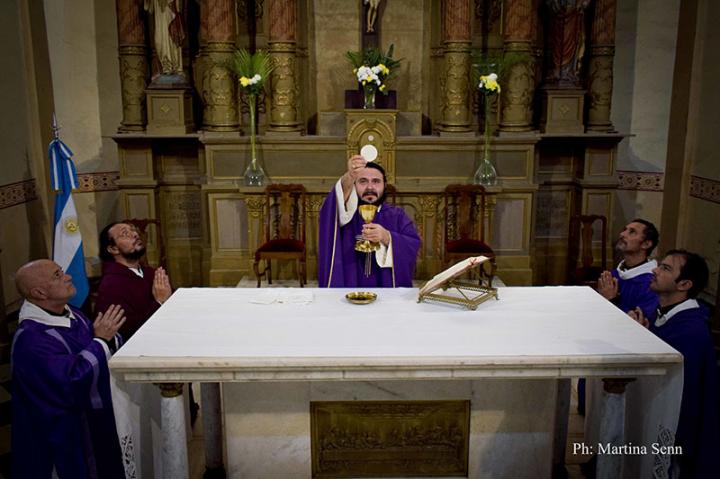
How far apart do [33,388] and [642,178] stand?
26.4ft

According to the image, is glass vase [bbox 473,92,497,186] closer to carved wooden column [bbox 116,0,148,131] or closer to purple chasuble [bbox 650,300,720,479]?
carved wooden column [bbox 116,0,148,131]

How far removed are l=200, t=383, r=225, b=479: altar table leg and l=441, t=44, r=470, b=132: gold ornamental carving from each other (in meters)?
5.49

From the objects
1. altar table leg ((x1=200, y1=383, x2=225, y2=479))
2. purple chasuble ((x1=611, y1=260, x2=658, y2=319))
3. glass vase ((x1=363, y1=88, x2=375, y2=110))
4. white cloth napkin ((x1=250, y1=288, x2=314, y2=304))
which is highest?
glass vase ((x1=363, y1=88, x2=375, y2=110))

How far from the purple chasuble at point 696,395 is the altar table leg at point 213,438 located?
248cm

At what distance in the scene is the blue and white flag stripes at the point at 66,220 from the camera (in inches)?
261

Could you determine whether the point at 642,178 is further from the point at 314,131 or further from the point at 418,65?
the point at 314,131

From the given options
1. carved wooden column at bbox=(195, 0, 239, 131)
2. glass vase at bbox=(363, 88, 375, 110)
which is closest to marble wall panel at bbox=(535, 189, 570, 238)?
glass vase at bbox=(363, 88, 375, 110)

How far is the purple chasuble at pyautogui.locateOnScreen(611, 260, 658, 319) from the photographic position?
435 centimetres

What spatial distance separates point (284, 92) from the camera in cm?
855

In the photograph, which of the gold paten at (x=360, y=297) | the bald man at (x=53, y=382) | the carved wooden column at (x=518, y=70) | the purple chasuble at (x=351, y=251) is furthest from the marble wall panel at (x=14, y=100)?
the carved wooden column at (x=518, y=70)

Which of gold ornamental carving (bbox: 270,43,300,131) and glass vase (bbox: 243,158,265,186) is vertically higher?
gold ornamental carving (bbox: 270,43,300,131)

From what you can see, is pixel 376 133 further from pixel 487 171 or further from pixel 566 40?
pixel 566 40

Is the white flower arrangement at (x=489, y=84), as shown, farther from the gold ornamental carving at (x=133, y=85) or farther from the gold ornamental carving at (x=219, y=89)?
the gold ornamental carving at (x=133, y=85)

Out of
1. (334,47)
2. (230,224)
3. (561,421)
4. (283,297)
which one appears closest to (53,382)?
(283,297)
